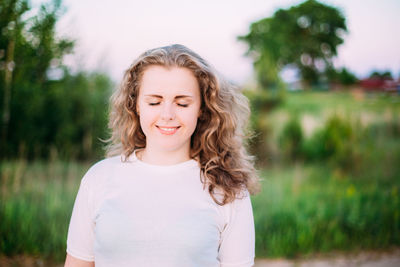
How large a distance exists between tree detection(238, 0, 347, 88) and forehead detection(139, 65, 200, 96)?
4.92m

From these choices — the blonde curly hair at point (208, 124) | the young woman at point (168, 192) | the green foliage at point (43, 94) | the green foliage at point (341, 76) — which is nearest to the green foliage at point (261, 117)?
the green foliage at point (341, 76)

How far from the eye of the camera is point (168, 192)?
5.02 feet

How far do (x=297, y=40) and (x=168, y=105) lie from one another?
7619 mm

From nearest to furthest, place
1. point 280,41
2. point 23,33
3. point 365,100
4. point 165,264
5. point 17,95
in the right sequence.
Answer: point 165,264, point 23,33, point 17,95, point 365,100, point 280,41

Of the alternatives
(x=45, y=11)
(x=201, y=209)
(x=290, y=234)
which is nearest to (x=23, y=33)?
(x=45, y=11)

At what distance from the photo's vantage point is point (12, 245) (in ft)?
10.2

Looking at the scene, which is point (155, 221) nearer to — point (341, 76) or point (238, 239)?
point (238, 239)

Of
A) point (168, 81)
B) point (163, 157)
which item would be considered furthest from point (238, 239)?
point (168, 81)

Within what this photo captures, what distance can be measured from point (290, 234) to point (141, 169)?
2.46 metres

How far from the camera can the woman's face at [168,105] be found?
1571 mm

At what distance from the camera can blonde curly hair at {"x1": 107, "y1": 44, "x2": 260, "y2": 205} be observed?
162cm

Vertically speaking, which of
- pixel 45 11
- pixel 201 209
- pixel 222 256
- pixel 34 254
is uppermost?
pixel 45 11

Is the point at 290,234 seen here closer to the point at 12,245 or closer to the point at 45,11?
the point at 12,245

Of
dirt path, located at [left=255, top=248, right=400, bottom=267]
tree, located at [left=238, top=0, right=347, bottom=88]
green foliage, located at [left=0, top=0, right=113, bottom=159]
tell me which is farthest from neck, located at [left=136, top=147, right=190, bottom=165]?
tree, located at [left=238, top=0, right=347, bottom=88]
